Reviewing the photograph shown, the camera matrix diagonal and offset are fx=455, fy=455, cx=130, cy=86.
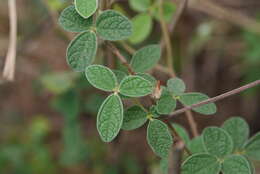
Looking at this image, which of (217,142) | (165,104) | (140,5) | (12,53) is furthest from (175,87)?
(12,53)

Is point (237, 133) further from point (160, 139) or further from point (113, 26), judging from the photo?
point (113, 26)

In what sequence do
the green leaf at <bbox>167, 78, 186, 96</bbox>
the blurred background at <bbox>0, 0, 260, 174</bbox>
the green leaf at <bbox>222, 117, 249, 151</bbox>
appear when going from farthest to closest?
the blurred background at <bbox>0, 0, 260, 174</bbox> < the green leaf at <bbox>222, 117, 249, 151</bbox> < the green leaf at <bbox>167, 78, 186, 96</bbox>

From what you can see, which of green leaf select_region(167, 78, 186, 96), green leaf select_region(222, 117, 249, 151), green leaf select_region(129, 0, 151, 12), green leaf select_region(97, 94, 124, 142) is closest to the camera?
green leaf select_region(97, 94, 124, 142)

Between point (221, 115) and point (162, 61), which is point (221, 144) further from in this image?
point (221, 115)

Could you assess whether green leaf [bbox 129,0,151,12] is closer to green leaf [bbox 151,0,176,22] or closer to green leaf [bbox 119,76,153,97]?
green leaf [bbox 151,0,176,22]

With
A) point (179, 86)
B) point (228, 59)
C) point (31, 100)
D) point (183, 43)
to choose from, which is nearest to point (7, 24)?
point (31, 100)

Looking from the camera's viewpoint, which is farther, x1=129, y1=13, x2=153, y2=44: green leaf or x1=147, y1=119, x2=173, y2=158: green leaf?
x1=129, y1=13, x2=153, y2=44: green leaf

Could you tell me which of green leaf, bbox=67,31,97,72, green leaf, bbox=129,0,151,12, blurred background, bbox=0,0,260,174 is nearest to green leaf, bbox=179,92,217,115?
green leaf, bbox=67,31,97,72
